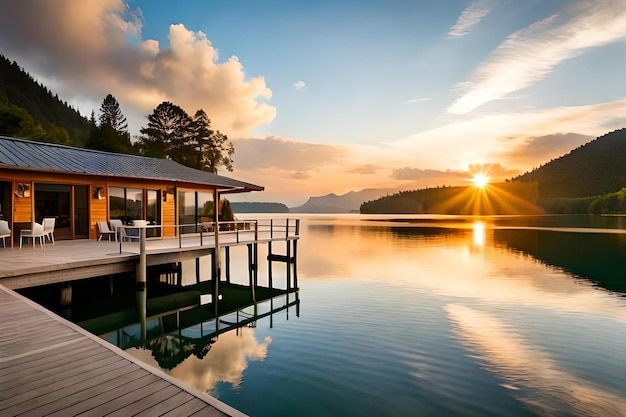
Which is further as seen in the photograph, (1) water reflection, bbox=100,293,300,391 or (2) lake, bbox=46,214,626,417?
(1) water reflection, bbox=100,293,300,391

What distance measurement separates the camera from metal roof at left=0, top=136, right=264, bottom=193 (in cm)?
1283

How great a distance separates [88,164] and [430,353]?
14.6m

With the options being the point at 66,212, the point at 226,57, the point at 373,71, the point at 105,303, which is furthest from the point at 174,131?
the point at 105,303

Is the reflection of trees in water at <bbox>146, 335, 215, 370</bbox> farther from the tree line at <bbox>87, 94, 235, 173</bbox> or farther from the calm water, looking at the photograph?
the tree line at <bbox>87, 94, 235, 173</bbox>

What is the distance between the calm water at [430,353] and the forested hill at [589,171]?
119 m

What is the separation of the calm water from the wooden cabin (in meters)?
7.27

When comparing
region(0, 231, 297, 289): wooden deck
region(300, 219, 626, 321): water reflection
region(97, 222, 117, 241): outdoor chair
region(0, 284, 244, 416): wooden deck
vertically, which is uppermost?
region(97, 222, 117, 241): outdoor chair

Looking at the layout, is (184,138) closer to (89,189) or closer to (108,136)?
(108,136)

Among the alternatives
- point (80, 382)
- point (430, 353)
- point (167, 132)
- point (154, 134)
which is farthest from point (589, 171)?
point (80, 382)

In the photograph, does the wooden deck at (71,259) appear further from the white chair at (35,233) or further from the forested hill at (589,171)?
the forested hill at (589,171)

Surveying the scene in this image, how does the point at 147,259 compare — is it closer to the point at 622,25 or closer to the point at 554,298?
the point at 554,298

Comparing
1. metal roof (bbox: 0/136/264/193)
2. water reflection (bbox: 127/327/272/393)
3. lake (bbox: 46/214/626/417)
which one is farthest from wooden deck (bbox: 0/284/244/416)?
metal roof (bbox: 0/136/264/193)

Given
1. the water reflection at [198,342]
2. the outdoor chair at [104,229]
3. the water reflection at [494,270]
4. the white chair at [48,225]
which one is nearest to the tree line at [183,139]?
the water reflection at [494,270]

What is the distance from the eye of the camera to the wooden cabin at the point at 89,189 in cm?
1305
